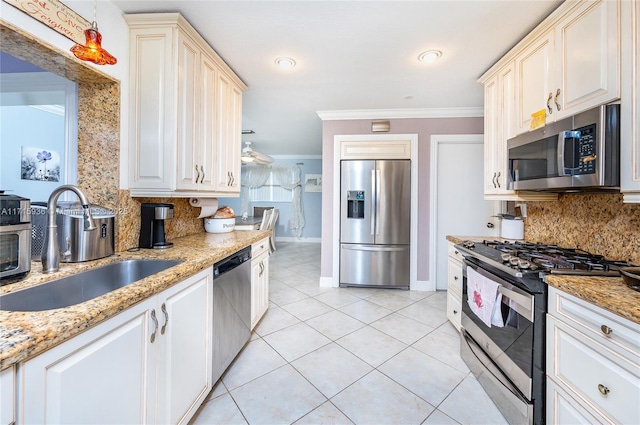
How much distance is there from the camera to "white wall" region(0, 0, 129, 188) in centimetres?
121

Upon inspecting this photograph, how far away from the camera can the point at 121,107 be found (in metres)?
1.62

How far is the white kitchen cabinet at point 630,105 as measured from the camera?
44.5 inches

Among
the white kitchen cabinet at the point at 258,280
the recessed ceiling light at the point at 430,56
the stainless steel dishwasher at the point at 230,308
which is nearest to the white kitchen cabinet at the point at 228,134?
A: the white kitchen cabinet at the point at 258,280

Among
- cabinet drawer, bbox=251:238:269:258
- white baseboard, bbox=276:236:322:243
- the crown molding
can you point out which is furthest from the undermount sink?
white baseboard, bbox=276:236:322:243

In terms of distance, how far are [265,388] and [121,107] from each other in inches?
80.8

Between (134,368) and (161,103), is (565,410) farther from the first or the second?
(161,103)

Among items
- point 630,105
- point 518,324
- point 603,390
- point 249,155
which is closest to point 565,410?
point 603,390

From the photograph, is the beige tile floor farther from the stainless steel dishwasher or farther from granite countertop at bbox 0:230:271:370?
granite countertop at bbox 0:230:271:370

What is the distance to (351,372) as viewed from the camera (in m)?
1.81

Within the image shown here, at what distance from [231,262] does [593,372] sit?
74.1 inches

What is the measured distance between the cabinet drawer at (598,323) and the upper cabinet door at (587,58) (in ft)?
3.32

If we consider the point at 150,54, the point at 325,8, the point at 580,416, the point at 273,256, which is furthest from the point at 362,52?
the point at 273,256

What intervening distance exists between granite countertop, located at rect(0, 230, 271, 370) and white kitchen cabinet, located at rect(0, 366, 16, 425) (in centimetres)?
3

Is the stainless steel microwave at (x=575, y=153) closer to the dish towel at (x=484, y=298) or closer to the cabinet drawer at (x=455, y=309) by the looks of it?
the dish towel at (x=484, y=298)
